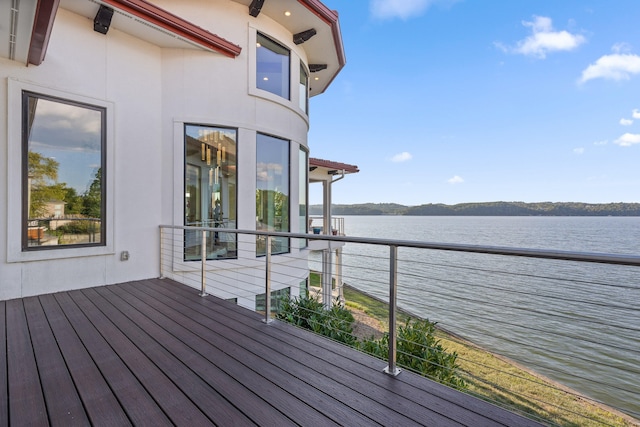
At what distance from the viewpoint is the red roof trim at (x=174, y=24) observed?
358 centimetres

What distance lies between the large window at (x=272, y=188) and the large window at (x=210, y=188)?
0.45m

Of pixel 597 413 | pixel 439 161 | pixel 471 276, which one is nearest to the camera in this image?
pixel 597 413

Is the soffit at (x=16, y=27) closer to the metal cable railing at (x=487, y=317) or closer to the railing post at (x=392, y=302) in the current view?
the metal cable railing at (x=487, y=317)

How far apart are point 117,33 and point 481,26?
1630cm

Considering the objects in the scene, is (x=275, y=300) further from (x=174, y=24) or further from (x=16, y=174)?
(x=174, y=24)

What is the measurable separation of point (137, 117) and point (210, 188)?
4.56 ft

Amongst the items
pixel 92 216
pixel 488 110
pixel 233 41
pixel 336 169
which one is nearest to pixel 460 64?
pixel 488 110

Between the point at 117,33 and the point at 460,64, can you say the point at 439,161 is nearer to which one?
the point at 460,64

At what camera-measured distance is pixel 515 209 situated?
36688 millimetres

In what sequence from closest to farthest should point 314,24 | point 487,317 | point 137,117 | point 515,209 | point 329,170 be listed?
point 487,317 < point 137,117 < point 314,24 < point 329,170 < point 515,209

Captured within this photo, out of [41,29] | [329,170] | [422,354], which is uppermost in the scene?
[41,29]

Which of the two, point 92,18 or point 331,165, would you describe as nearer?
point 92,18

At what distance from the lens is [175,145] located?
15.2 feet

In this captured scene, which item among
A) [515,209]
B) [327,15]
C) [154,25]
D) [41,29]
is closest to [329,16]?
[327,15]
